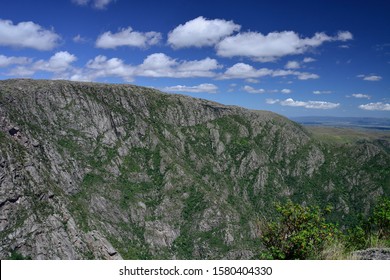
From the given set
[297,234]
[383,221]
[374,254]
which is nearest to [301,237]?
[297,234]

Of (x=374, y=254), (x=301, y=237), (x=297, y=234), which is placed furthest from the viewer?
(x=297, y=234)

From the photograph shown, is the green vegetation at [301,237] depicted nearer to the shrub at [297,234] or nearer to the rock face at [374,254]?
the shrub at [297,234]

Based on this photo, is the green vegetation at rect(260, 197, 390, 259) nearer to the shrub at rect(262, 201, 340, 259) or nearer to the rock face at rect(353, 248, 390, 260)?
the shrub at rect(262, 201, 340, 259)

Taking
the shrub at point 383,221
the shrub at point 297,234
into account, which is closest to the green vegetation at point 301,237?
the shrub at point 297,234

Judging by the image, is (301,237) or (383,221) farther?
(383,221)

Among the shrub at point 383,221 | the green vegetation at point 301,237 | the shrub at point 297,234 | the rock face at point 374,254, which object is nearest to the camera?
the rock face at point 374,254

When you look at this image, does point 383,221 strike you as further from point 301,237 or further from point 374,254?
point 301,237

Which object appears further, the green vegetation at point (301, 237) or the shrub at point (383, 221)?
the shrub at point (383, 221)

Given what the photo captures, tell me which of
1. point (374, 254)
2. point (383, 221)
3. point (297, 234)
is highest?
point (374, 254)

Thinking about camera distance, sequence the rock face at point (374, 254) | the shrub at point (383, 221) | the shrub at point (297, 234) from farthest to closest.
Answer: the shrub at point (383, 221)
the shrub at point (297, 234)
the rock face at point (374, 254)

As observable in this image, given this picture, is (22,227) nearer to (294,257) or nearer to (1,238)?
(1,238)

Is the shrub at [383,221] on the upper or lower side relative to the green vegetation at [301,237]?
lower

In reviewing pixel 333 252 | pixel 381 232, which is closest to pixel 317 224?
pixel 333 252
